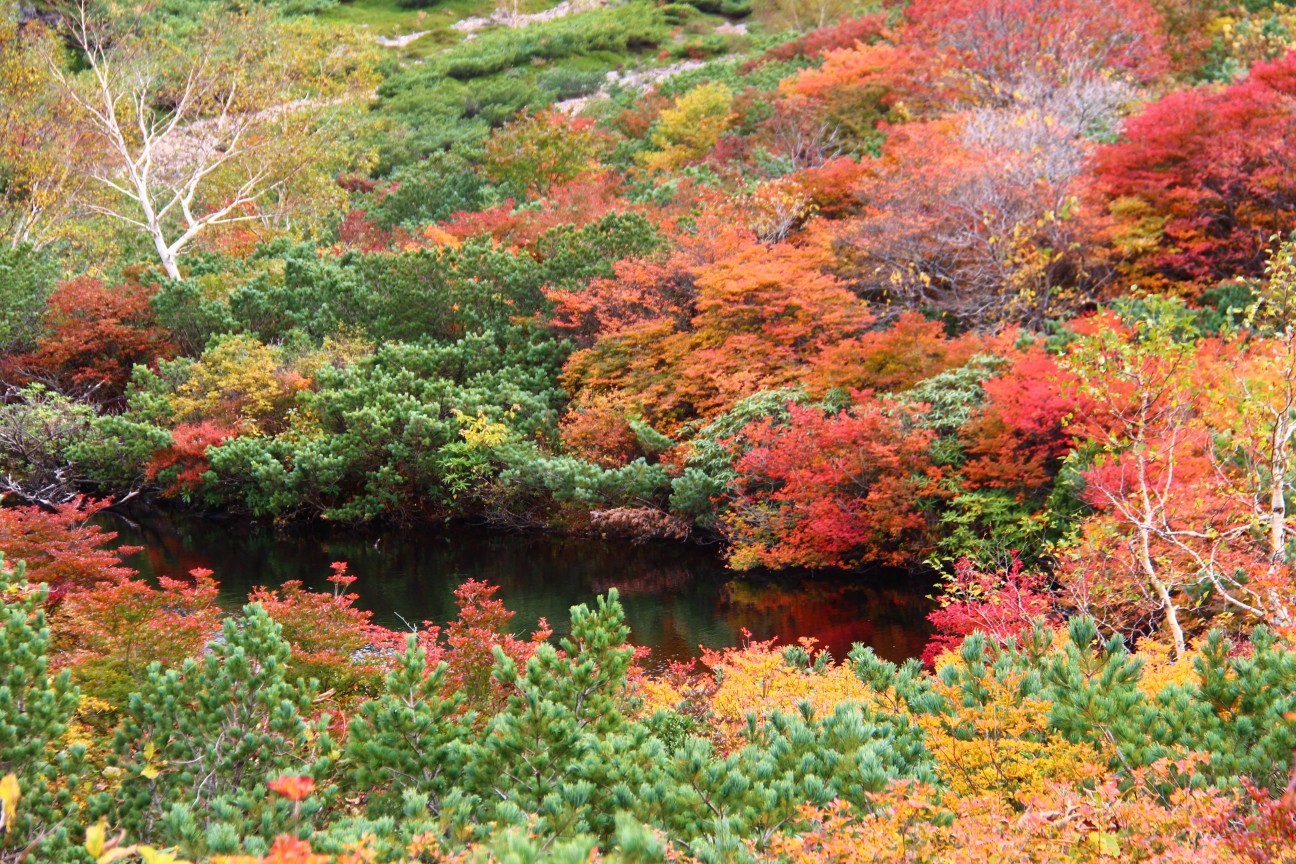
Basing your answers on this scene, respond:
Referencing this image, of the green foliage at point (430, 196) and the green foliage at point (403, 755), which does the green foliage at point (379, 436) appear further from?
the green foliage at point (403, 755)

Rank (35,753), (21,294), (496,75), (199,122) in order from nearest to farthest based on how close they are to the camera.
A: 1. (35,753)
2. (21,294)
3. (199,122)
4. (496,75)

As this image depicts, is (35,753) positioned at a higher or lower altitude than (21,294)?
higher

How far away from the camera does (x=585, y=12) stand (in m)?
53.0

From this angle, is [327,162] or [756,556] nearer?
[756,556]

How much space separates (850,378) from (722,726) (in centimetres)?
952

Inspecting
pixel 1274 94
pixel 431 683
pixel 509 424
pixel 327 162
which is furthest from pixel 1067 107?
pixel 327 162

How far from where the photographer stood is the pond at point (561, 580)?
39.3ft

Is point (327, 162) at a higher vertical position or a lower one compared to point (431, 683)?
lower

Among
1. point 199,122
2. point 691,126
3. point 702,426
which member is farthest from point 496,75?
point 702,426

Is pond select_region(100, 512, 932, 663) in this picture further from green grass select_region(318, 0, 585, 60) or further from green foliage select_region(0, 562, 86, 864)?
green grass select_region(318, 0, 585, 60)

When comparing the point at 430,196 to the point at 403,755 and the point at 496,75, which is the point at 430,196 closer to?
the point at 496,75

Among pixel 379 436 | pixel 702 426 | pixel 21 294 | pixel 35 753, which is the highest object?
pixel 35 753

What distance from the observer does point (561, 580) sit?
14.6 m

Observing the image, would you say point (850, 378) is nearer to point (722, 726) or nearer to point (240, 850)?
point (722, 726)
